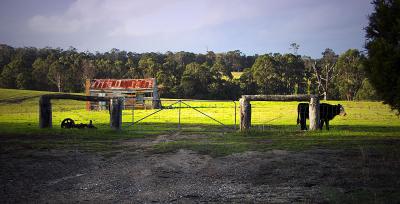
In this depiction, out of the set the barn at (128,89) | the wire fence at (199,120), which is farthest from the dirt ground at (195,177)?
the barn at (128,89)

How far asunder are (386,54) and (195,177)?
34.4ft

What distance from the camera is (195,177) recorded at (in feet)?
28.9

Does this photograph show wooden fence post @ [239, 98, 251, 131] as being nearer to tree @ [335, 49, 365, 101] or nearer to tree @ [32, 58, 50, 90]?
tree @ [335, 49, 365, 101]

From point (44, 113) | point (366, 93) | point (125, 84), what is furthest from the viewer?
point (366, 93)

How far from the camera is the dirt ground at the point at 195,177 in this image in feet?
23.1

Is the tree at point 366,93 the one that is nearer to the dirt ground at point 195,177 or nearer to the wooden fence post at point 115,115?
the wooden fence post at point 115,115

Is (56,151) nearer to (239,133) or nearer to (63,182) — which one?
(63,182)

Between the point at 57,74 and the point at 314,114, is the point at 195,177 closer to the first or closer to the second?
the point at 314,114

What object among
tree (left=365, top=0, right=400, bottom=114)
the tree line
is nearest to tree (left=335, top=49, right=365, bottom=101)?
the tree line

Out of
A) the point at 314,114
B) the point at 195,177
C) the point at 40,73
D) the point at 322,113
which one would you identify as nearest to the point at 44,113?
the point at 195,177

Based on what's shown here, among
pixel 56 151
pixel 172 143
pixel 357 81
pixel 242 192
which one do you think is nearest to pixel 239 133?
pixel 172 143

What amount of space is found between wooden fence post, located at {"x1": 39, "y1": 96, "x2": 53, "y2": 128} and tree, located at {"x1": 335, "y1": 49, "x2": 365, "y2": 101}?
6464 cm

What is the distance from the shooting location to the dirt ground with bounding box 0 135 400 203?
7039 millimetres

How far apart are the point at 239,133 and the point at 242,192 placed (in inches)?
395
